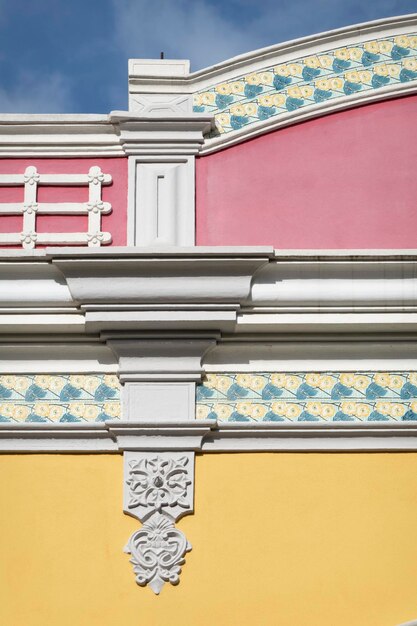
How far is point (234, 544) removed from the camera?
561 cm

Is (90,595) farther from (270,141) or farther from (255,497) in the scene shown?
(270,141)

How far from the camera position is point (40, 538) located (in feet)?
18.5

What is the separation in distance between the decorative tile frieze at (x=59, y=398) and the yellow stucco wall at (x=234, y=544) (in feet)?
0.57

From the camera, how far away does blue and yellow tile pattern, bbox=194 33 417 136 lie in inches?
248

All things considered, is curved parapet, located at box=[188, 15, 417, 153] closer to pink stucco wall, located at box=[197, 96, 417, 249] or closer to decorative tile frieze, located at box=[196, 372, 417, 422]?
pink stucco wall, located at box=[197, 96, 417, 249]

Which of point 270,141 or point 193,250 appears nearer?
point 193,250

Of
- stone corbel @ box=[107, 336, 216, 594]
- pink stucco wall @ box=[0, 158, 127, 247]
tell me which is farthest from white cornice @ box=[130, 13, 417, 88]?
stone corbel @ box=[107, 336, 216, 594]

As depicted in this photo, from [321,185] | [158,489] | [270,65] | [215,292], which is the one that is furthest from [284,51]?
[158,489]

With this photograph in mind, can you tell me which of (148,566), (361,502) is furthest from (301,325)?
(148,566)

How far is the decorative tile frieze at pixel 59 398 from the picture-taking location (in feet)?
19.1

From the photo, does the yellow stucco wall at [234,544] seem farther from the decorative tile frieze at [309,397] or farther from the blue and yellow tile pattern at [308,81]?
the blue and yellow tile pattern at [308,81]

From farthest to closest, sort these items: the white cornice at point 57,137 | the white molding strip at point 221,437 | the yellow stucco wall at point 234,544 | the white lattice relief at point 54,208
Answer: the white cornice at point 57,137
the white lattice relief at point 54,208
the white molding strip at point 221,437
the yellow stucco wall at point 234,544

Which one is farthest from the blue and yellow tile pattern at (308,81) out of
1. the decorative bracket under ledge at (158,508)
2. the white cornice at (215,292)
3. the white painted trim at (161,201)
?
the decorative bracket under ledge at (158,508)

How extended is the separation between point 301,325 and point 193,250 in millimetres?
556
